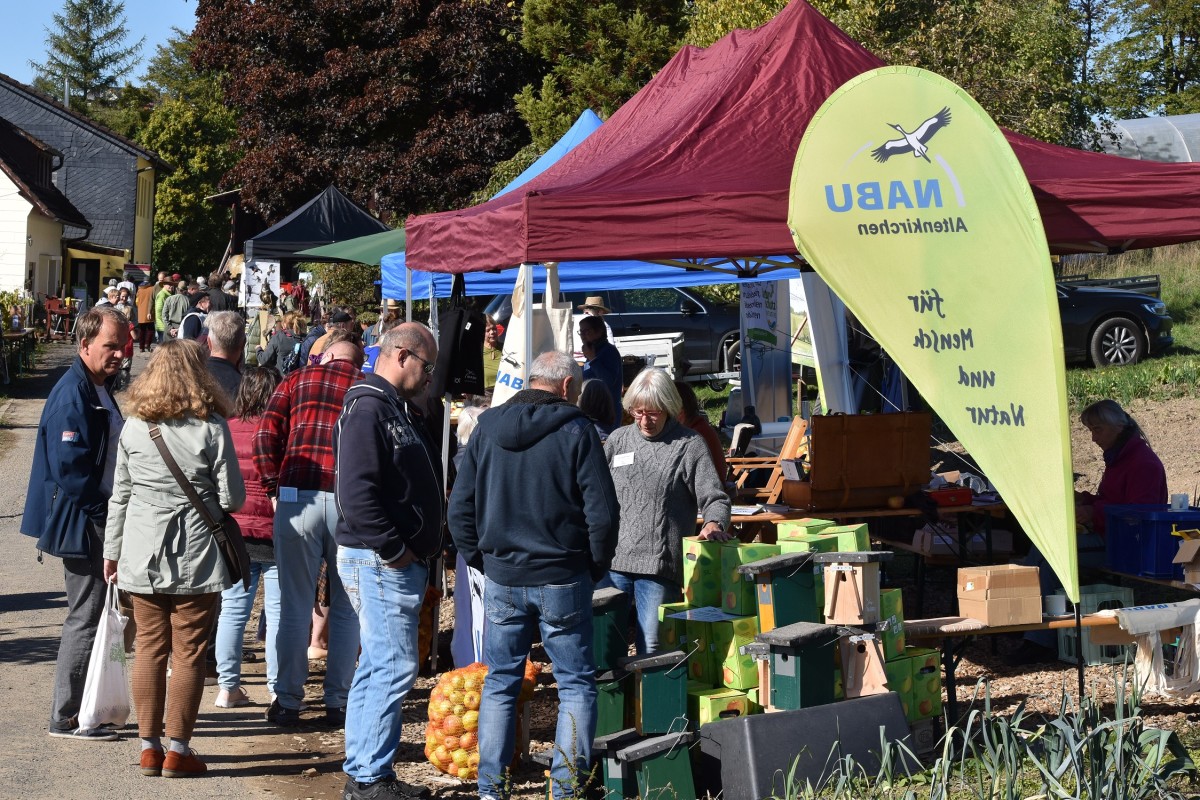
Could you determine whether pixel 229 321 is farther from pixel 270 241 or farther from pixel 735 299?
pixel 735 299

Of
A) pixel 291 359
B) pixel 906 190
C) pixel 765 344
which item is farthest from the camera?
pixel 291 359

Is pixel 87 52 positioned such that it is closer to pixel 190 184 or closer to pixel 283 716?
pixel 190 184

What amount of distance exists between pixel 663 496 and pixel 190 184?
192ft

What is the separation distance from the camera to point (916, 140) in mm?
4582

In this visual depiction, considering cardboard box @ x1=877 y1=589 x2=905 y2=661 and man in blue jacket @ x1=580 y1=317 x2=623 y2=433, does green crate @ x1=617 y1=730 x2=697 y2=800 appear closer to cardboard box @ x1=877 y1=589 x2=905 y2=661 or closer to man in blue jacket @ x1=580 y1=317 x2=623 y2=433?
cardboard box @ x1=877 y1=589 x2=905 y2=661

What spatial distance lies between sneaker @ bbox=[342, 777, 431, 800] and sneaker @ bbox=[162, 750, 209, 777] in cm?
85

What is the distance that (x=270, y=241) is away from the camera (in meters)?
17.8

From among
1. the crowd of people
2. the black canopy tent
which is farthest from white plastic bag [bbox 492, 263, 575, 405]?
the black canopy tent

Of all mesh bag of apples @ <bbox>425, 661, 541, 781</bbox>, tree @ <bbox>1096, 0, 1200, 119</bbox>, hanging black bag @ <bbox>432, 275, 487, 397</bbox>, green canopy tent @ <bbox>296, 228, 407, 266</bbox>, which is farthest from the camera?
tree @ <bbox>1096, 0, 1200, 119</bbox>

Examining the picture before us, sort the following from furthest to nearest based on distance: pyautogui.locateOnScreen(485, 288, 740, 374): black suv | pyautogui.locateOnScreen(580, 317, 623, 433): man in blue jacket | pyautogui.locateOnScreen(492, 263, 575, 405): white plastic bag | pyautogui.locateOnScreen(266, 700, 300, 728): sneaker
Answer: pyautogui.locateOnScreen(485, 288, 740, 374): black suv
pyautogui.locateOnScreen(580, 317, 623, 433): man in blue jacket
pyautogui.locateOnScreen(492, 263, 575, 405): white plastic bag
pyautogui.locateOnScreen(266, 700, 300, 728): sneaker

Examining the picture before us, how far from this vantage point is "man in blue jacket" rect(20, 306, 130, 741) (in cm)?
590

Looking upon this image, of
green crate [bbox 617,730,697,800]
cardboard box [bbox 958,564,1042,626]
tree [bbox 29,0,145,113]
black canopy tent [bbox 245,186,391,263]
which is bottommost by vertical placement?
green crate [bbox 617,730,697,800]

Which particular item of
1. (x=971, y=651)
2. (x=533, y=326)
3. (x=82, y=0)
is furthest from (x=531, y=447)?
(x=82, y=0)

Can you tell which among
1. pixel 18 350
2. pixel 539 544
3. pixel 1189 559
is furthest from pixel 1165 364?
pixel 18 350
